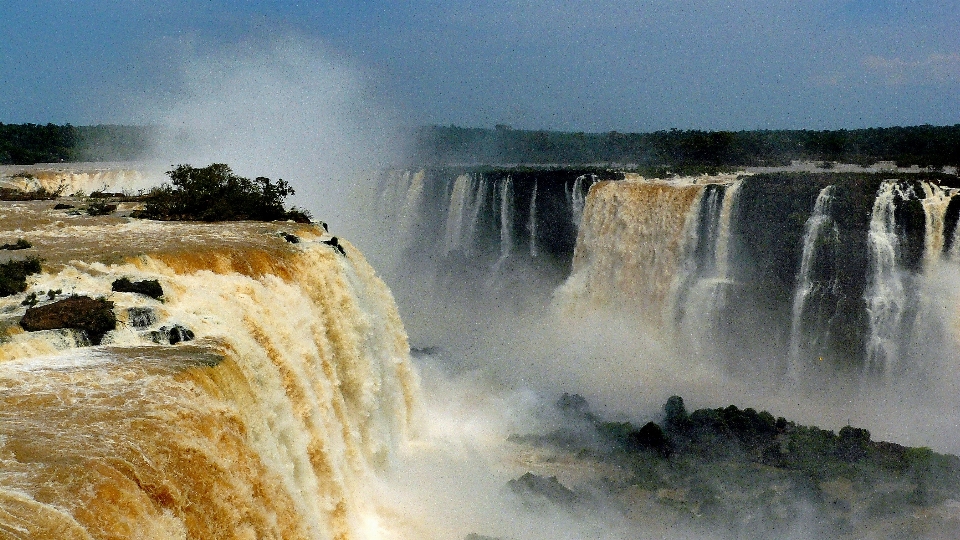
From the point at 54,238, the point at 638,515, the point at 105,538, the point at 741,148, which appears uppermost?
the point at 741,148

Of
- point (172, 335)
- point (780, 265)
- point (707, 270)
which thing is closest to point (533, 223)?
point (707, 270)

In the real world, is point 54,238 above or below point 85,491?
above

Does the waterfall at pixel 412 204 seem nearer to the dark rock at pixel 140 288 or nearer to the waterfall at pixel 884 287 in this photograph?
the waterfall at pixel 884 287

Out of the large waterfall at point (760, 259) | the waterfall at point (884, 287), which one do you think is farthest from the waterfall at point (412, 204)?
the waterfall at point (884, 287)

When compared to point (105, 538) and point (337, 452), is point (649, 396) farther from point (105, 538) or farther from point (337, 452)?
point (105, 538)

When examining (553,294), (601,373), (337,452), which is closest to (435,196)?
(553,294)
